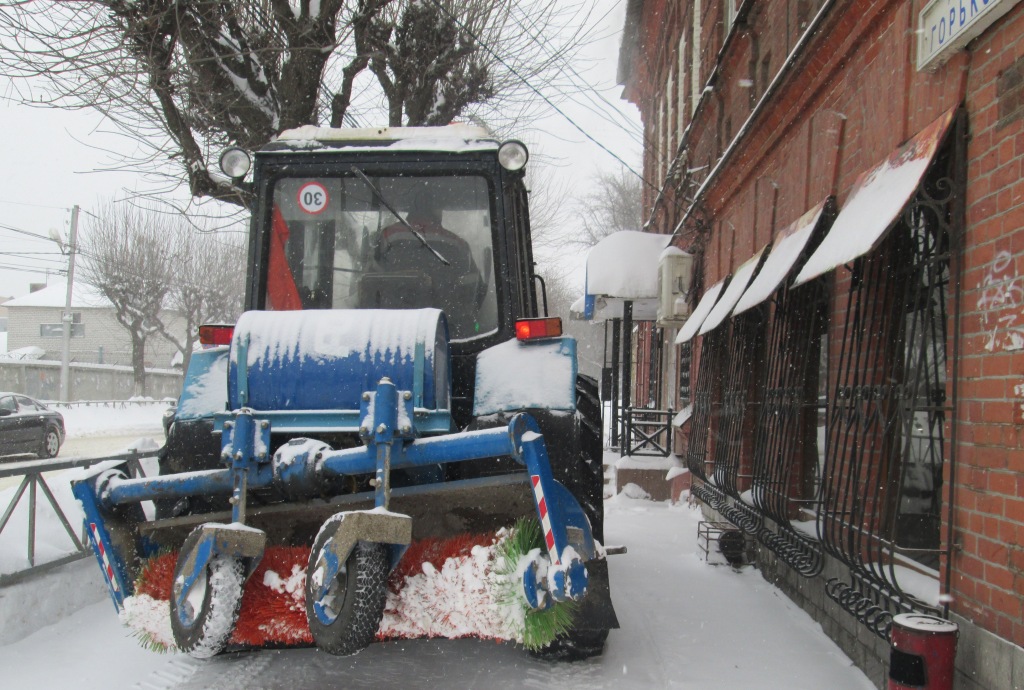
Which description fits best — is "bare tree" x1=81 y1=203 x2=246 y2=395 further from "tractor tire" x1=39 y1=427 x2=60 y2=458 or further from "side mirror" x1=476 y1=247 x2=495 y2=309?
"side mirror" x1=476 y1=247 x2=495 y2=309

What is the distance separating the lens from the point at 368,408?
2914 mm

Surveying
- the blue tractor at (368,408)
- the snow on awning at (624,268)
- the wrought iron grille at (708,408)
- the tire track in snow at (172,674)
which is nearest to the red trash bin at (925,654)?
the blue tractor at (368,408)

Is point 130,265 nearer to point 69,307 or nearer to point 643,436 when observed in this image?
point 69,307

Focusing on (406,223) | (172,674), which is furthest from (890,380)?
(172,674)

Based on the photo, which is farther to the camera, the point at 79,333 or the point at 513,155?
the point at 79,333

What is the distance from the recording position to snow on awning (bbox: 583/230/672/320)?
35.6 ft

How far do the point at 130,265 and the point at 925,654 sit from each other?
38.2m

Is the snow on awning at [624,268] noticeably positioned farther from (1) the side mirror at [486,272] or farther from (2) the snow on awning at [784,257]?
(1) the side mirror at [486,272]

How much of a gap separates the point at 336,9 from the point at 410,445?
276 inches

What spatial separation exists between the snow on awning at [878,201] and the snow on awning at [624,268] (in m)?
6.88

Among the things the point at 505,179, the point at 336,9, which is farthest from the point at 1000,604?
the point at 336,9

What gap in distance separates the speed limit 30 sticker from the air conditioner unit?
20.6ft

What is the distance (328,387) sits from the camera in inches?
128

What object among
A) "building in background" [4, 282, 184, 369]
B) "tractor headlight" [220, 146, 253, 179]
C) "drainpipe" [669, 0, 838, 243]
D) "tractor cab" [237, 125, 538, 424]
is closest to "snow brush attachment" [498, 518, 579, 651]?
"tractor cab" [237, 125, 538, 424]
